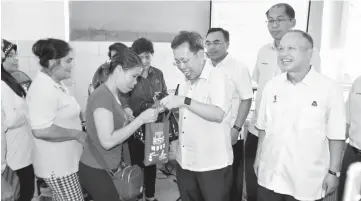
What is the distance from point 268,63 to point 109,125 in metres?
1.64

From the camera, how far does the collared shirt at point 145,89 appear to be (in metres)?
2.92

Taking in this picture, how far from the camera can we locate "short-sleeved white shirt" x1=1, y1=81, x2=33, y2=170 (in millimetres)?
1835

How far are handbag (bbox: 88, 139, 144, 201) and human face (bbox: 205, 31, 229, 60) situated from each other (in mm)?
1344

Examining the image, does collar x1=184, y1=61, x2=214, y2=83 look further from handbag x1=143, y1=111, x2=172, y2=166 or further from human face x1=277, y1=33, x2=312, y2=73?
human face x1=277, y1=33, x2=312, y2=73

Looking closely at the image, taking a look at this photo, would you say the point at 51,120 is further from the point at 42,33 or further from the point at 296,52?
the point at 42,33

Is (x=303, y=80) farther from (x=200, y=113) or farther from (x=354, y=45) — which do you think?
(x=354, y=45)

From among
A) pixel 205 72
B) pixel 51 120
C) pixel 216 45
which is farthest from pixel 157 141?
pixel 216 45

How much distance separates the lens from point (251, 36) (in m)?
4.03

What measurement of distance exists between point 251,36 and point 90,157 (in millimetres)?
2944

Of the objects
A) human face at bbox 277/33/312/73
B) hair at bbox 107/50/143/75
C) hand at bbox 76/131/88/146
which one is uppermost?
human face at bbox 277/33/312/73

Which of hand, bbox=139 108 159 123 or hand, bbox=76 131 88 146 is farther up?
hand, bbox=139 108 159 123

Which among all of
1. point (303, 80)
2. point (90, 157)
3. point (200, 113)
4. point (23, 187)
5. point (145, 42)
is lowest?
point (23, 187)

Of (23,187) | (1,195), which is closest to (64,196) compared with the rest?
(1,195)

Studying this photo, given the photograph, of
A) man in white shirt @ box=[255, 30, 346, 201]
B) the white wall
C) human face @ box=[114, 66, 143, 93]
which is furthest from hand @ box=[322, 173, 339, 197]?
the white wall
